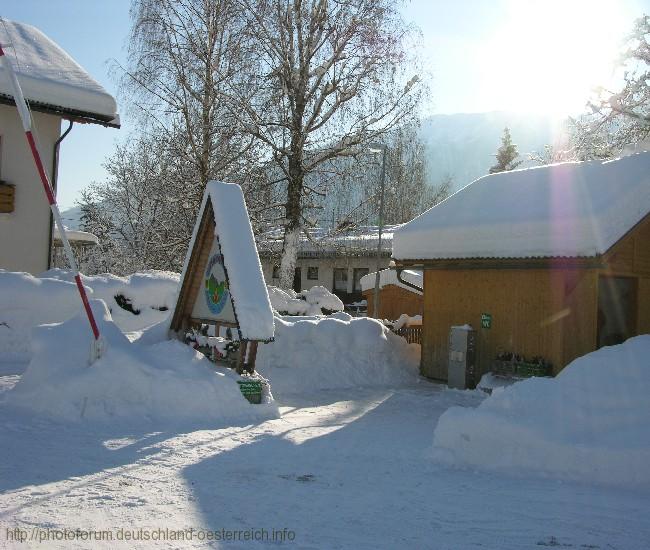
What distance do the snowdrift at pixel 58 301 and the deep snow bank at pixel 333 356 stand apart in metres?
2.25

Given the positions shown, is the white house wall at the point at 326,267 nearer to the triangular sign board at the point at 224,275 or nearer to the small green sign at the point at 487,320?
the small green sign at the point at 487,320

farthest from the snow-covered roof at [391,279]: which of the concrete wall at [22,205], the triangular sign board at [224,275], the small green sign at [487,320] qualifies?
the triangular sign board at [224,275]

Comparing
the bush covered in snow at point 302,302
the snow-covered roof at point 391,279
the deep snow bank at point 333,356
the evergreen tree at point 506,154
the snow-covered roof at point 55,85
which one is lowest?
the deep snow bank at point 333,356

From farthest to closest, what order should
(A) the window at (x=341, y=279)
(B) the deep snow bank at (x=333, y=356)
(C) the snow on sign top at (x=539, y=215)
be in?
1. (A) the window at (x=341, y=279)
2. (B) the deep snow bank at (x=333, y=356)
3. (C) the snow on sign top at (x=539, y=215)

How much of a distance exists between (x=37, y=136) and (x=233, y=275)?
7368 millimetres

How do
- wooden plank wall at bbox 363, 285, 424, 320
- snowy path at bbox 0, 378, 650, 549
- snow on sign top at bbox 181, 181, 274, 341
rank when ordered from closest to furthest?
snowy path at bbox 0, 378, 650, 549 < snow on sign top at bbox 181, 181, 274, 341 < wooden plank wall at bbox 363, 285, 424, 320

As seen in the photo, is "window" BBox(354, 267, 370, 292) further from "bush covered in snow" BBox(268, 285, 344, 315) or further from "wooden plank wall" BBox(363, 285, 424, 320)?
"bush covered in snow" BBox(268, 285, 344, 315)

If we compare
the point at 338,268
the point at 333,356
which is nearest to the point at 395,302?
the point at 338,268

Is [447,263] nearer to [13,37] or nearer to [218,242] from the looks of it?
[218,242]

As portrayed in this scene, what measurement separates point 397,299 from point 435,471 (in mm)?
18224

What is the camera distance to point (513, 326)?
12.0 m

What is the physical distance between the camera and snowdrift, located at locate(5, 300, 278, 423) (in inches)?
290

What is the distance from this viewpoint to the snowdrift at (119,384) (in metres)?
7.36

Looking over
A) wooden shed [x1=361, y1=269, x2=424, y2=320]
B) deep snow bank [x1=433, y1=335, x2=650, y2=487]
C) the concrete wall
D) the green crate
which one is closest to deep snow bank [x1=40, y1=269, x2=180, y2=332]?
the concrete wall
